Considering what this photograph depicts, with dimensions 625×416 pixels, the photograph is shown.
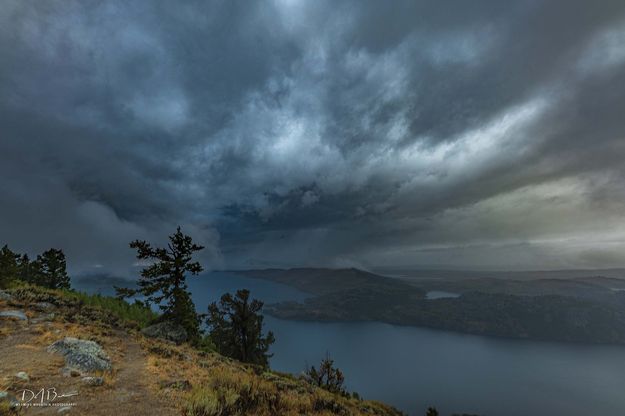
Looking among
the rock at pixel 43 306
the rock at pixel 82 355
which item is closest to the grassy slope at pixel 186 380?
the rock at pixel 43 306

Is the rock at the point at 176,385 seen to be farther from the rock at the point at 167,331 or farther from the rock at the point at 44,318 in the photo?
the rock at the point at 167,331

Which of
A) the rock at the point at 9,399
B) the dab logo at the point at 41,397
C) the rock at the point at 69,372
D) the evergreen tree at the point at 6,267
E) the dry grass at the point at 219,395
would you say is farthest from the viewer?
the evergreen tree at the point at 6,267

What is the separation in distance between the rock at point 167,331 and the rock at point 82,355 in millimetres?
10075

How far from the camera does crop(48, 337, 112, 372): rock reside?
12305 mm

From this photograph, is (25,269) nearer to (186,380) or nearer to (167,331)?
(167,331)

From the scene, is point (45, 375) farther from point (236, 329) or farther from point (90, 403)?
point (236, 329)

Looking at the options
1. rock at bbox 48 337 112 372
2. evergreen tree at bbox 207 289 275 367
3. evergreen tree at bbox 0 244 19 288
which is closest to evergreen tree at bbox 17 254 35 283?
evergreen tree at bbox 0 244 19 288

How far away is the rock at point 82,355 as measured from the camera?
40.4 feet

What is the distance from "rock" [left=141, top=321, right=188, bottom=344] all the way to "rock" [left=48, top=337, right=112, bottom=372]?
10.1 meters

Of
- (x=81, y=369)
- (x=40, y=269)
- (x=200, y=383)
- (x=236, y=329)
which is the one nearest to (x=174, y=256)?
(x=81, y=369)

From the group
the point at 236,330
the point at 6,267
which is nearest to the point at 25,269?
the point at 6,267

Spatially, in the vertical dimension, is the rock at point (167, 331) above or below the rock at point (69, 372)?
below

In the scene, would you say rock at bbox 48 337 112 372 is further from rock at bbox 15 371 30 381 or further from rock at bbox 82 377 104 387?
rock at bbox 15 371 30 381

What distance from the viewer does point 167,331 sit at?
24344 millimetres
